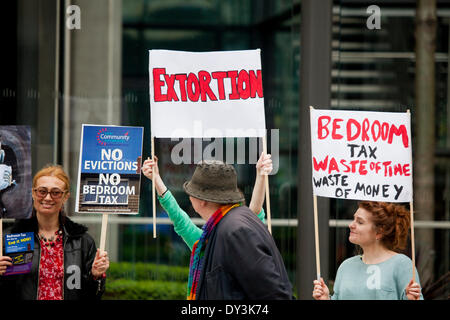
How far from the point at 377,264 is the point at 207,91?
64.0 inches

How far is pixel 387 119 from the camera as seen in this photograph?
16.7 feet

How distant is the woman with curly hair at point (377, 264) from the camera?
486 cm

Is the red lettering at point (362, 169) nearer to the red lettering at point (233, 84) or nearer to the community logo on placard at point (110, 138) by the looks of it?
the red lettering at point (233, 84)

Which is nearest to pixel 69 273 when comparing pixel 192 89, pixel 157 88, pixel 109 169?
pixel 109 169

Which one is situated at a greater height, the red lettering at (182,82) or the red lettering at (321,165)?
the red lettering at (182,82)

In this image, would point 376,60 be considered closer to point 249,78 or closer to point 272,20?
point 272,20

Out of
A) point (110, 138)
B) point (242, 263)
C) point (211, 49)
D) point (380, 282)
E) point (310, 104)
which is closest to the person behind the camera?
point (242, 263)

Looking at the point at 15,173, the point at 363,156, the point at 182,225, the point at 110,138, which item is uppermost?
the point at 110,138

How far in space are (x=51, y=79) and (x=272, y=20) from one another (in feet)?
6.33


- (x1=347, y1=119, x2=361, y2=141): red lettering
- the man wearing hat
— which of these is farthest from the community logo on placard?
(x1=347, y1=119, x2=361, y2=141): red lettering

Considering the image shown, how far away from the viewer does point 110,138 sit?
17.1 feet

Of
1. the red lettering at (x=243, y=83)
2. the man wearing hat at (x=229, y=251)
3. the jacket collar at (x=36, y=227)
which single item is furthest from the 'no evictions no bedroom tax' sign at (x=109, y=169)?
the man wearing hat at (x=229, y=251)

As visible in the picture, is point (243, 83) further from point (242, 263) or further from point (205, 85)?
point (242, 263)

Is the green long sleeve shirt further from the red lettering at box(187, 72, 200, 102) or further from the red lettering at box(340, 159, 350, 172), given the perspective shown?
the red lettering at box(340, 159, 350, 172)
